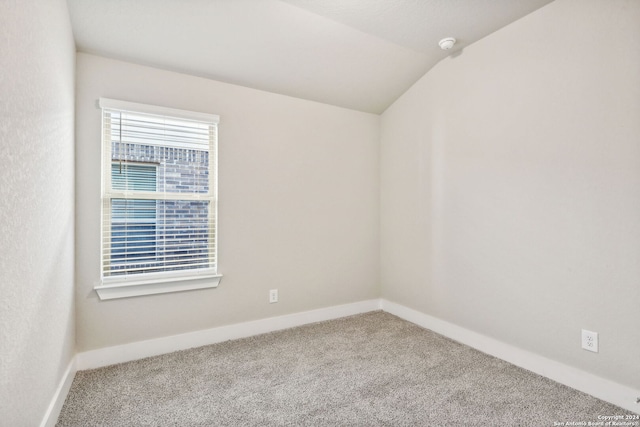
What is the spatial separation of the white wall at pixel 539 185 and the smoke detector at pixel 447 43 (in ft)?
0.62

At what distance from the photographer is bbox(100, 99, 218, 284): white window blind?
2.34m

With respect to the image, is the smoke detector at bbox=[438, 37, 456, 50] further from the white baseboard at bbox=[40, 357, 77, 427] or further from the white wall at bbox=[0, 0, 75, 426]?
the white baseboard at bbox=[40, 357, 77, 427]

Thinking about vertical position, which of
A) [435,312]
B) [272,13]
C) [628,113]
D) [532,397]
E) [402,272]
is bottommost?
[532,397]

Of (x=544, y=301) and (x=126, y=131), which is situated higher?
(x=126, y=131)

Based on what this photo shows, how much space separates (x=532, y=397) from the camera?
1.94m

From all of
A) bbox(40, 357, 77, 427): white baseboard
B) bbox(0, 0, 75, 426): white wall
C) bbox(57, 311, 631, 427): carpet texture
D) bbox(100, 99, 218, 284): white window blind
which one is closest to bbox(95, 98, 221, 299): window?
bbox(100, 99, 218, 284): white window blind

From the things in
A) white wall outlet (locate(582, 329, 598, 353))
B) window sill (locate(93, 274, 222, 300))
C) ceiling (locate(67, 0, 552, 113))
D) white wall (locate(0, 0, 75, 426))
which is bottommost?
white wall outlet (locate(582, 329, 598, 353))

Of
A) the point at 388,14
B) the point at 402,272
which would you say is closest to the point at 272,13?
the point at 388,14

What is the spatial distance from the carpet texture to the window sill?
486mm

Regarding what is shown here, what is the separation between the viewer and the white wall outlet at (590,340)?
6.41ft

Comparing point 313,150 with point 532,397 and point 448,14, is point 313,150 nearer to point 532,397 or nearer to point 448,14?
point 448,14

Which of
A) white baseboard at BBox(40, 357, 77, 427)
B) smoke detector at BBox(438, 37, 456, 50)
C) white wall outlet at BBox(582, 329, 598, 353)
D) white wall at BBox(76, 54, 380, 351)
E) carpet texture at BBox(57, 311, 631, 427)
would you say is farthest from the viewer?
smoke detector at BBox(438, 37, 456, 50)

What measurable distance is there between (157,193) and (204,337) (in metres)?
1.21

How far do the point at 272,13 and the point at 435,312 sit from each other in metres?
2.73
